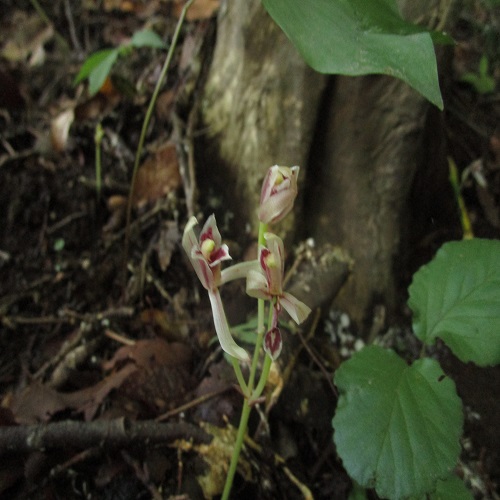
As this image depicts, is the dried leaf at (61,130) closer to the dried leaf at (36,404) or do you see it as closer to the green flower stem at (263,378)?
the dried leaf at (36,404)

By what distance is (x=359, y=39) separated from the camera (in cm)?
81

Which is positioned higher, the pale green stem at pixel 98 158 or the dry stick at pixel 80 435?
the pale green stem at pixel 98 158

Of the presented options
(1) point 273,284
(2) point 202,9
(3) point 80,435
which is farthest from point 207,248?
(2) point 202,9

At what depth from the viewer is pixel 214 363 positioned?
4.18 ft

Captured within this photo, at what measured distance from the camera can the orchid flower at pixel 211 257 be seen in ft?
2.46

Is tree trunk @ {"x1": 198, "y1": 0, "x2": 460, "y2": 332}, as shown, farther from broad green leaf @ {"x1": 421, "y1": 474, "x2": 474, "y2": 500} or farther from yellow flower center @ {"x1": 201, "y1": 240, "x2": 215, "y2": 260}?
yellow flower center @ {"x1": 201, "y1": 240, "x2": 215, "y2": 260}

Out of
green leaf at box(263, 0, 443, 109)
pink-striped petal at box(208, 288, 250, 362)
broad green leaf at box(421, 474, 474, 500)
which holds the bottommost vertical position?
broad green leaf at box(421, 474, 474, 500)

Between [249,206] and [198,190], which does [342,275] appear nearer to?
[249,206]

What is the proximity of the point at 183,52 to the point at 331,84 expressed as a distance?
2.31 ft

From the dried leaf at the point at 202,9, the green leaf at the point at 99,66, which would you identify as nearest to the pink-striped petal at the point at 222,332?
the green leaf at the point at 99,66

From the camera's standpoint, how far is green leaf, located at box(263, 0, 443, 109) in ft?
2.49

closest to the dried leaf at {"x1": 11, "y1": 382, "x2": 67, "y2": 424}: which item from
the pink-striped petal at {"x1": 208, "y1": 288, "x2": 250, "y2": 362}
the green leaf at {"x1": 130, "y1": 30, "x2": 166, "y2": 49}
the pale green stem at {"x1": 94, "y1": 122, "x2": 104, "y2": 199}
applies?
the pink-striped petal at {"x1": 208, "y1": 288, "x2": 250, "y2": 362}

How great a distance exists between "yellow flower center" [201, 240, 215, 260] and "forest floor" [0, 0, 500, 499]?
51cm

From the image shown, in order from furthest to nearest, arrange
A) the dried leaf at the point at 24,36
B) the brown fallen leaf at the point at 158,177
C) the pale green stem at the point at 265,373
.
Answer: the dried leaf at the point at 24,36
the brown fallen leaf at the point at 158,177
the pale green stem at the point at 265,373
